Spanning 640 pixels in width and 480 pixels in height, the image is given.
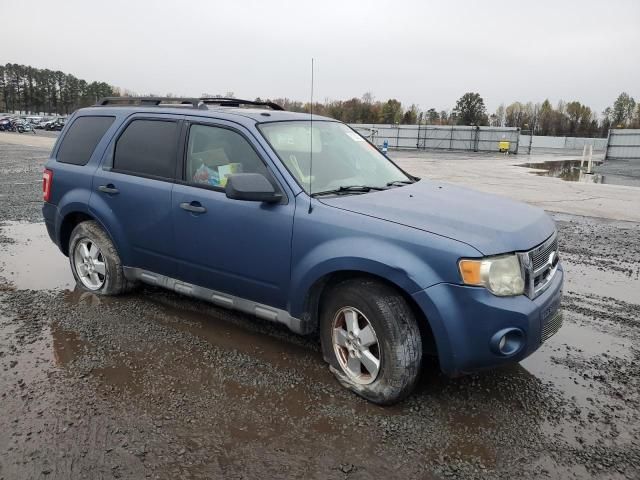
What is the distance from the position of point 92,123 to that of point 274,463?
3.93m

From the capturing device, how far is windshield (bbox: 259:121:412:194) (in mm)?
3832

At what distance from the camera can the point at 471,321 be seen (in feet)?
9.64

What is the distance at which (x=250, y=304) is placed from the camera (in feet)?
12.8

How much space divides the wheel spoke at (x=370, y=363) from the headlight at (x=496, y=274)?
32.0 inches

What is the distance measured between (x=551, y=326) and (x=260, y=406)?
1.95 meters

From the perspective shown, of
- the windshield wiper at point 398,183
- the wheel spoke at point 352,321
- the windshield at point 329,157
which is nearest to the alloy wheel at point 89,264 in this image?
the windshield at point 329,157

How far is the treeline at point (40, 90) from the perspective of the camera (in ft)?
384

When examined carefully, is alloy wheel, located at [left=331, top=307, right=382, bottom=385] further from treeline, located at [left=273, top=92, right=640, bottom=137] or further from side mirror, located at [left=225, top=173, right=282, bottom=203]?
treeline, located at [left=273, top=92, right=640, bottom=137]

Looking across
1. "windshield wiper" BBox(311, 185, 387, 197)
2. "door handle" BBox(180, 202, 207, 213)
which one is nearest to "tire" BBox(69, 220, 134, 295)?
"door handle" BBox(180, 202, 207, 213)

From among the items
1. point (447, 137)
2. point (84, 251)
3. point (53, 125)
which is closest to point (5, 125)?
point (53, 125)

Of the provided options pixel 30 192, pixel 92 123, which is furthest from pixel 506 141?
pixel 92 123

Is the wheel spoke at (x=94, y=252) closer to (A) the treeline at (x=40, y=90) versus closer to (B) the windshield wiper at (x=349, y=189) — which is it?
(B) the windshield wiper at (x=349, y=189)

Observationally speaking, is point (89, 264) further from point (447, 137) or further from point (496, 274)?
point (447, 137)

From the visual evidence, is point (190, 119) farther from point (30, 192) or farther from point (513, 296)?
point (30, 192)
